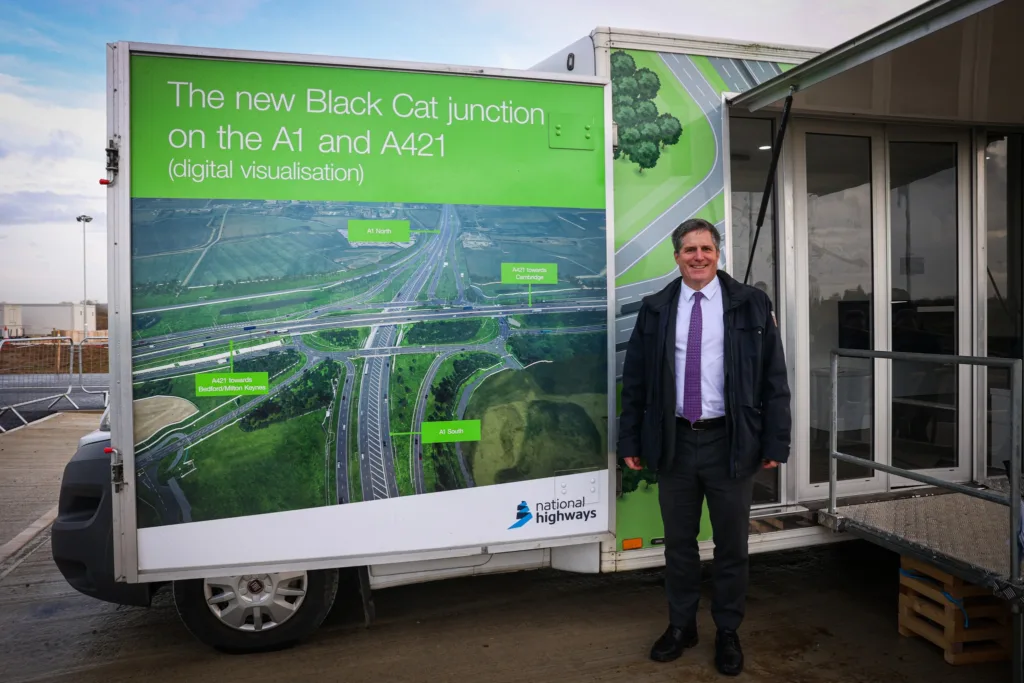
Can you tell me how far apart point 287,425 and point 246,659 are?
1.25 m

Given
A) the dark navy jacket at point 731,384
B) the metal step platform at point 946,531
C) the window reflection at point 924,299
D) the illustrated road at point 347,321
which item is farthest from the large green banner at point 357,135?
the window reflection at point 924,299

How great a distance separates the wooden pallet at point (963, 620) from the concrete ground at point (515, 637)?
71mm

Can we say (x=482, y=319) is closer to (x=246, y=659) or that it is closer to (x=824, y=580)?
(x=246, y=659)

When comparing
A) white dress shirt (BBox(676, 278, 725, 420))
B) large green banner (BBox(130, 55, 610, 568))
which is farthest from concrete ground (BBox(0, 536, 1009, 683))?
white dress shirt (BBox(676, 278, 725, 420))

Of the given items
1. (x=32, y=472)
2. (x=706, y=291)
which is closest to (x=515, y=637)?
(x=706, y=291)

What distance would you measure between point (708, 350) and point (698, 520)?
0.83m

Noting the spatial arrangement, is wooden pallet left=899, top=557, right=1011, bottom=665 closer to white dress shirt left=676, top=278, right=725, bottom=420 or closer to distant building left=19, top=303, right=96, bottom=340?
white dress shirt left=676, top=278, right=725, bottom=420

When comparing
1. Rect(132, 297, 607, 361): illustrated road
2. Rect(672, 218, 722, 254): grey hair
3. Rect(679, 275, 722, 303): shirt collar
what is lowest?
Rect(132, 297, 607, 361): illustrated road

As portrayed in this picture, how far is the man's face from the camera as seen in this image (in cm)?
330

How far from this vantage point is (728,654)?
10.9ft

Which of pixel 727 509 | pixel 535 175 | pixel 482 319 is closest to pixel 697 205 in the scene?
pixel 535 175

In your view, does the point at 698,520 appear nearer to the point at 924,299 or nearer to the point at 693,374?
the point at 693,374

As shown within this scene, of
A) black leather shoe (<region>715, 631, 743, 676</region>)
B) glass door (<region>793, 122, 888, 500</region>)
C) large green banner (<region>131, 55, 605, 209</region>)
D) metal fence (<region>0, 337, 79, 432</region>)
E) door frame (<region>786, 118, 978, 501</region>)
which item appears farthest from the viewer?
metal fence (<region>0, 337, 79, 432</region>)

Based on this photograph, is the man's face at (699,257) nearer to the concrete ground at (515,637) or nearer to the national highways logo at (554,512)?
the national highways logo at (554,512)
